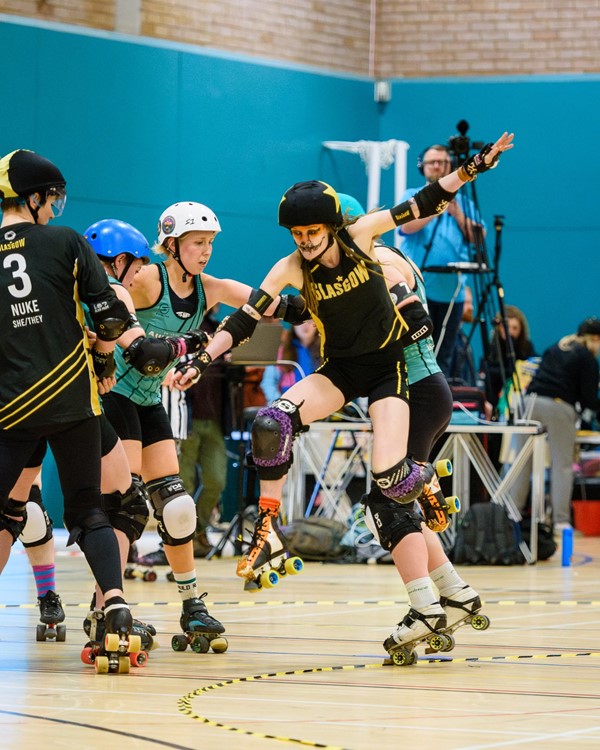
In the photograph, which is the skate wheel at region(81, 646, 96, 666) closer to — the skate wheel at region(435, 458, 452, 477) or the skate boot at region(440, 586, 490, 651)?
the skate boot at region(440, 586, 490, 651)

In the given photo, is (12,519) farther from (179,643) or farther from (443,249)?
(443,249)

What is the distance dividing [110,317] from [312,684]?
3.99 feet

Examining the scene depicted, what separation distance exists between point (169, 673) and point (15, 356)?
1047 mm

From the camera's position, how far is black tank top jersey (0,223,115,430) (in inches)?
163

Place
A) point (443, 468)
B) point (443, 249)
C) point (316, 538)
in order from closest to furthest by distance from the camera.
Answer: point (443, 468), point (316, 538), point (443, 249)

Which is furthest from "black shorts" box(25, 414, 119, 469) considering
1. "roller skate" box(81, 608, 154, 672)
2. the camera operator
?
the camera operator

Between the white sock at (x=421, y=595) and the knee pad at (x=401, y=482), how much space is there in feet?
0.87

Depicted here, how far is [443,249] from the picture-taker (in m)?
9.59

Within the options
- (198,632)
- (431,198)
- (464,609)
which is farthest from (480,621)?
(431,198)

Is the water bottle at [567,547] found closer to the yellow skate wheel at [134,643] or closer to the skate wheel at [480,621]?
the skate wheel at [480,621]

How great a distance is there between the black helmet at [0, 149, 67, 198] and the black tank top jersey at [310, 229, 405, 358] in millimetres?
924

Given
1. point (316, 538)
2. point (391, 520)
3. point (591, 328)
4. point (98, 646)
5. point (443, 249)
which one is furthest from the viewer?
point (591, 328)

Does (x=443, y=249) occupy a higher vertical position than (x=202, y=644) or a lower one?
higher

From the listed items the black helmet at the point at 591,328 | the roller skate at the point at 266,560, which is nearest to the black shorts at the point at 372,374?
the roller skate at the point at 266,560
